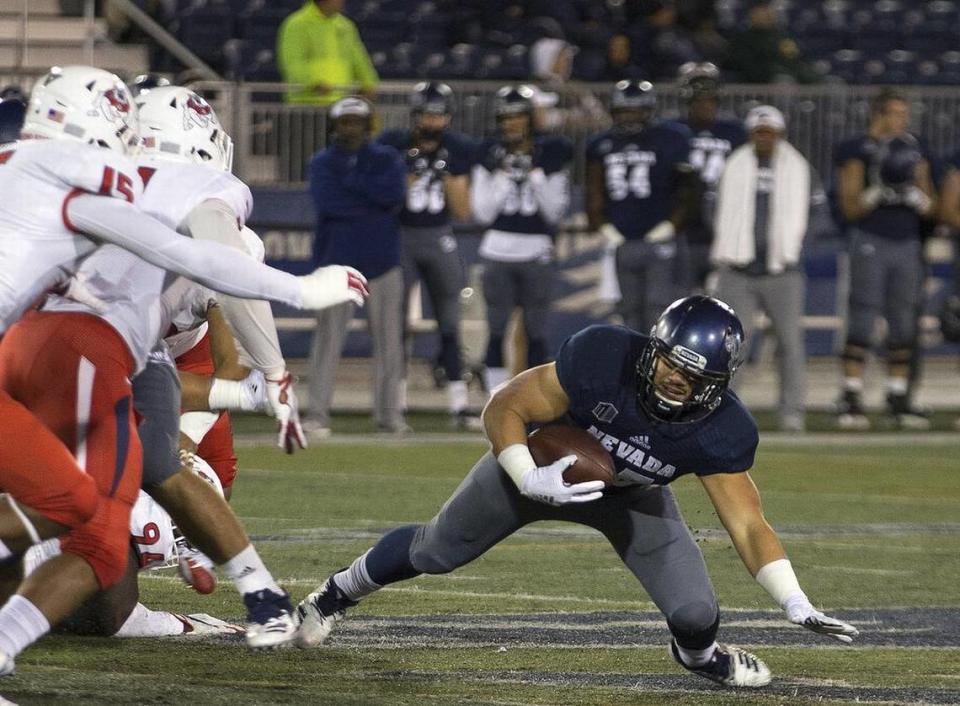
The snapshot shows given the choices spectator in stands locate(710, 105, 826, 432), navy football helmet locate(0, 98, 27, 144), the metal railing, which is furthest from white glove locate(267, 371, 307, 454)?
the metal railing

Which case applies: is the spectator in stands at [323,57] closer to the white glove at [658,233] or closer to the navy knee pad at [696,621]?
the white glove at [658,233]

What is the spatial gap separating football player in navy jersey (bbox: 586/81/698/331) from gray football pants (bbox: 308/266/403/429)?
1337mm

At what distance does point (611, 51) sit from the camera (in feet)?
46.4

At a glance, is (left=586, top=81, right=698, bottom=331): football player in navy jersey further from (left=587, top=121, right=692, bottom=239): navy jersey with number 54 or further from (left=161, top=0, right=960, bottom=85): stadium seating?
(left=161, top=0, right=960, bottom=85): stadium seating

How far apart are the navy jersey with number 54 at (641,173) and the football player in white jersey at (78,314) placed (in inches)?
259

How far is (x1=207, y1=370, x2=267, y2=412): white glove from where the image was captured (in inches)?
212

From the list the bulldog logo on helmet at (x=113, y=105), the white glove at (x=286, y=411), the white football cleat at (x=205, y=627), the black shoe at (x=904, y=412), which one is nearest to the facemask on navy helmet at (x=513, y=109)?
the black shoe at (x=904, y=412)

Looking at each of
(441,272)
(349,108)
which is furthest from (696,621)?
(441,272)

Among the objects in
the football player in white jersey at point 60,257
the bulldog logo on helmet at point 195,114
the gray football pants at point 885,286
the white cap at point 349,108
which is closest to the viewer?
the football player in white jersey at point 60,257

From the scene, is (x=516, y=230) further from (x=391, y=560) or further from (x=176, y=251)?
(x=176, y=251)

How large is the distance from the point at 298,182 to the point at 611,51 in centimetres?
289

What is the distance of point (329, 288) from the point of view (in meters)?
4.21

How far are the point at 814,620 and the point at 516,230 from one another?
6464 millimetres

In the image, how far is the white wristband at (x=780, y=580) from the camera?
4.51m
